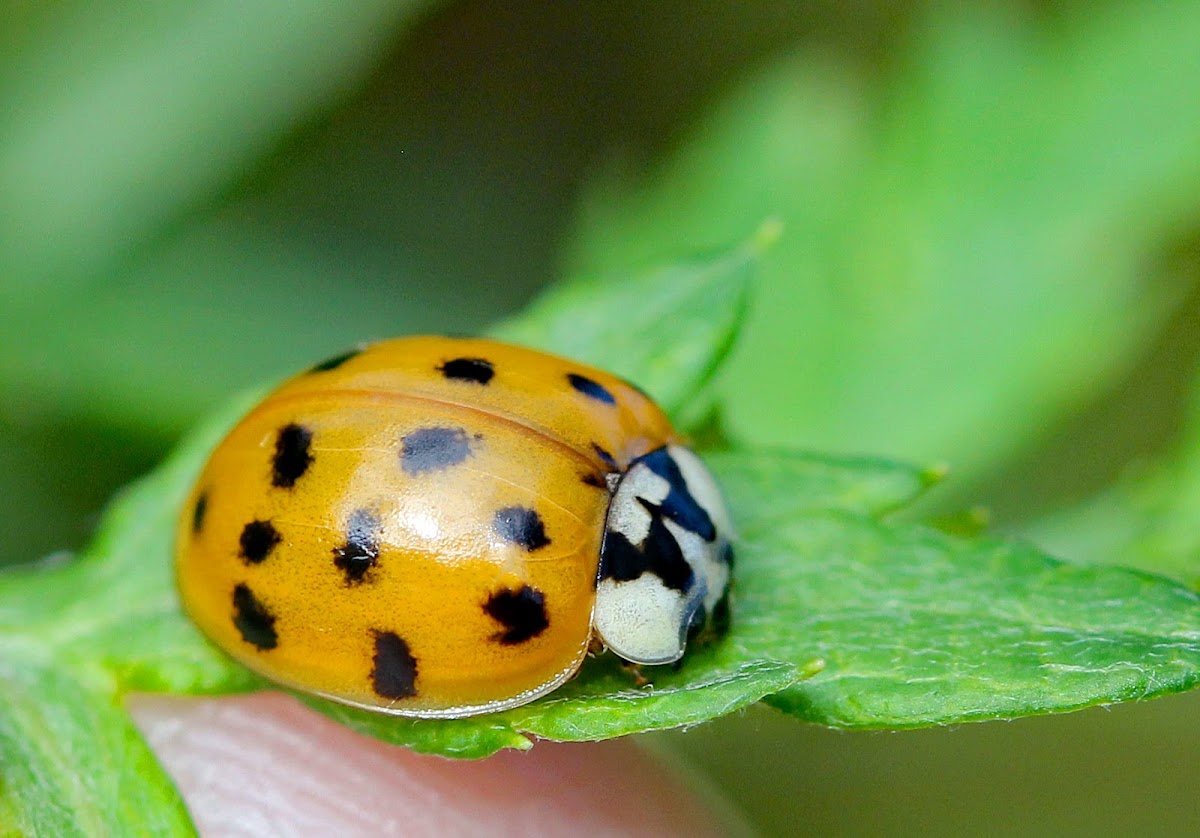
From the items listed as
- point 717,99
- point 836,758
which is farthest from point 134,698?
point 717,99

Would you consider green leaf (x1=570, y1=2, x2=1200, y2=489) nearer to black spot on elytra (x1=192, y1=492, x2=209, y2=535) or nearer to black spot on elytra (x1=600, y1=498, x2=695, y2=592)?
black spot on elytra (x1=600, y1=498, x2=695, y2=592)

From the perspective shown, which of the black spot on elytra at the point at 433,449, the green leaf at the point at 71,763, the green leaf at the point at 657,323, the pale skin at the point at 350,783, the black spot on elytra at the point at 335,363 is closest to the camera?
the green leaf at the point at 71,763

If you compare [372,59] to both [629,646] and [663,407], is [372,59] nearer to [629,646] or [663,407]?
[663,407]

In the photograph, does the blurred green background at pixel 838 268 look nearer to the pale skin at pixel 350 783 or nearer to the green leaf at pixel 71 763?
the pale skin at pixel 350 783

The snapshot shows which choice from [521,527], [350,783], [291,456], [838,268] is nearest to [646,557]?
[521,527]

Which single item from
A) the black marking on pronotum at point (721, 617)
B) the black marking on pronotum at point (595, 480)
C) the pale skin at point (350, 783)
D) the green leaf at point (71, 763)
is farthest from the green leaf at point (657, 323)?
the green leaf at point (71, 763)
